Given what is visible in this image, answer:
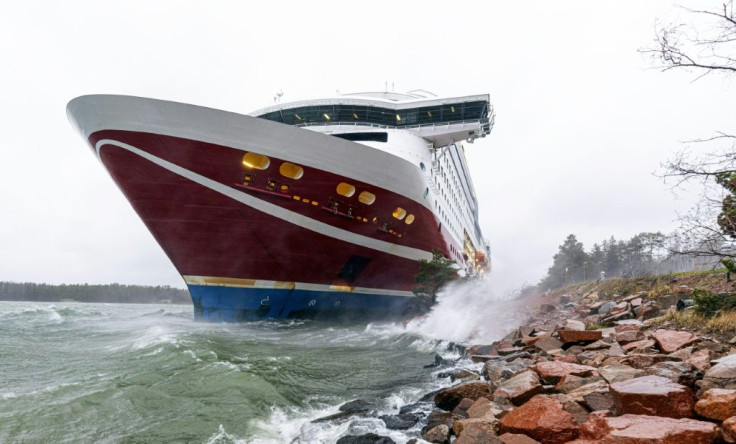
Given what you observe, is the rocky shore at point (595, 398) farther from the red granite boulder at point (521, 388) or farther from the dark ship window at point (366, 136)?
the dark ship window at point (366, 136)

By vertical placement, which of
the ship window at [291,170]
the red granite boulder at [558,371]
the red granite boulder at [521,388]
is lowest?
the red granite boulder at [521,388]

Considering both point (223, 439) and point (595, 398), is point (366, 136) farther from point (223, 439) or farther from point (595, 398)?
point (595, 398)

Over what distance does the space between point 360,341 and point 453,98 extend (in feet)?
50.5

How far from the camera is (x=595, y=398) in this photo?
13.1 ft

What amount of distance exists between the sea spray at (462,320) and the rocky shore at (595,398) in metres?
5.83

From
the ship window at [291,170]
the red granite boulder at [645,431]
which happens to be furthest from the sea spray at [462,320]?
the red granite boulder at [645,431]

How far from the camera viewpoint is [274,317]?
16.3m

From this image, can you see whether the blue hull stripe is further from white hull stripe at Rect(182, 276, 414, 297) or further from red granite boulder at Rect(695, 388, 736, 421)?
red granite boulder at Rect(695, 388, 736, 421)

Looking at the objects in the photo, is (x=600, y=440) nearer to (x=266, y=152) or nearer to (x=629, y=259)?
(x=266, y=152)

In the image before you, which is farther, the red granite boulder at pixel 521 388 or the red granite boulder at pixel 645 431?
the red granite boulder at pixel 521 388

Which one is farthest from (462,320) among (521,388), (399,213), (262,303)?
(521,388)

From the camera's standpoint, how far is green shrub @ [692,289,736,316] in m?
6.65

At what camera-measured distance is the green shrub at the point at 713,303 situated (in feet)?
21.8

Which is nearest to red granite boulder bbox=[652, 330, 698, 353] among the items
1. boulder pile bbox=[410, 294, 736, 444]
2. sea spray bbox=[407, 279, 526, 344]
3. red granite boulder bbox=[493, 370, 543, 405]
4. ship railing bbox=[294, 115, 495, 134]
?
boulder pile bbox=[410, 294, 736, 444]
